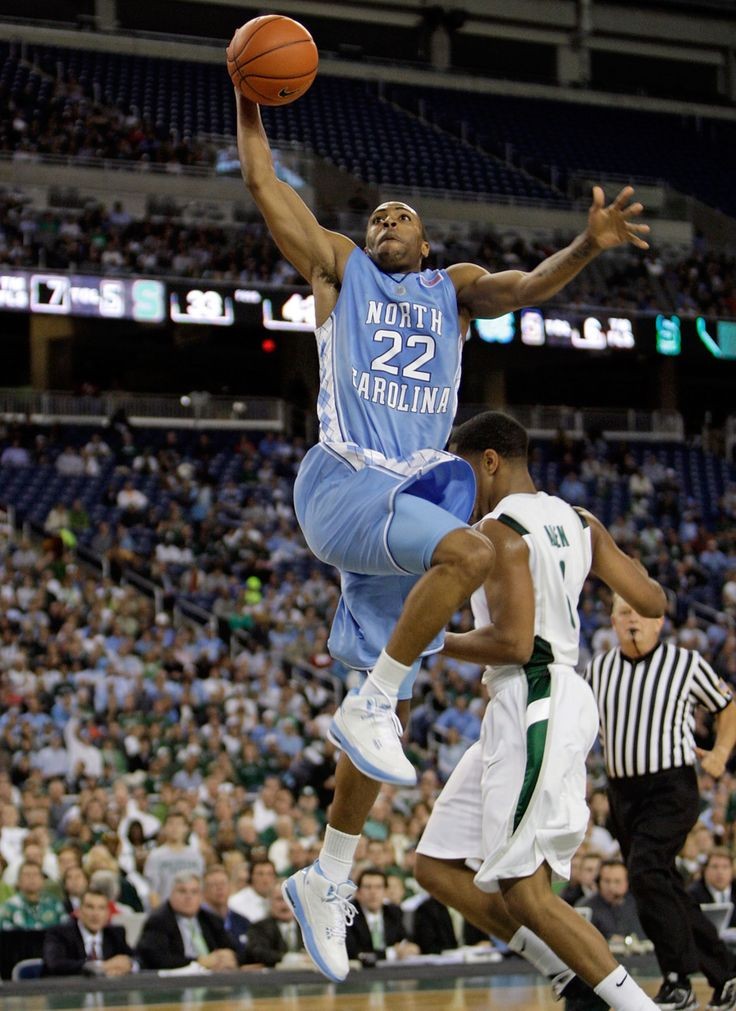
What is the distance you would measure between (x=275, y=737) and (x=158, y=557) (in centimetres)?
521

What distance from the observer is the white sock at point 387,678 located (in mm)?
4977

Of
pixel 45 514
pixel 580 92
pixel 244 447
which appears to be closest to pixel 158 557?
pixel 45 514

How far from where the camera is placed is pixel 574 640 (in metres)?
5.62

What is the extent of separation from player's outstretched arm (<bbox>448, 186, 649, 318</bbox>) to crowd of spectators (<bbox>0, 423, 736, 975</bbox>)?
15.5 ft

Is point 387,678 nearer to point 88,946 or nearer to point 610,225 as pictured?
point 610,225

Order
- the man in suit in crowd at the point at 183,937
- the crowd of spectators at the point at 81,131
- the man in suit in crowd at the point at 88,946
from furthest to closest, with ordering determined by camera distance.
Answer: the crowd of spectators at the point at 81,131, the man in suit in crowd at the point at 183,937, the man in suit in crowd at the point at 88,946

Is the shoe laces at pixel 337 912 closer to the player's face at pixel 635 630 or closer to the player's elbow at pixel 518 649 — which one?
the player's elbow at pixel 518 649

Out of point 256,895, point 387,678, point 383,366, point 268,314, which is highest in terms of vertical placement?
point 268,314

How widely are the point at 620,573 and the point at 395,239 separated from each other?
1486 millimetres

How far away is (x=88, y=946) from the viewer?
29.4 feet

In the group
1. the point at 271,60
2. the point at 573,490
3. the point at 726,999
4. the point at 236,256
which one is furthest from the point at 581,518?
the point at 236,256

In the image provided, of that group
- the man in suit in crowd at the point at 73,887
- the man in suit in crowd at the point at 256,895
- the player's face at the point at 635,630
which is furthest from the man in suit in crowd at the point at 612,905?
the man in suit in crowd at the point at 73,887

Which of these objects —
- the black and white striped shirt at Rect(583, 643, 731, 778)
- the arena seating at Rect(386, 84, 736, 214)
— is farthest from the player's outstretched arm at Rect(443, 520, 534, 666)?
the arena seating at Rect(386, 84, 736, 214)

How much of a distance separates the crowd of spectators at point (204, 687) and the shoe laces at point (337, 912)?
12.8 ft
